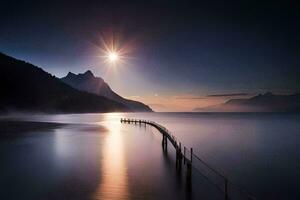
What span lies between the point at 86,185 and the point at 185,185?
8.23 metres

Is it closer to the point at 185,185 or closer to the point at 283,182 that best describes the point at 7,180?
the point at 185,185

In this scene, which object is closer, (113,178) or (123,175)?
(113,178)

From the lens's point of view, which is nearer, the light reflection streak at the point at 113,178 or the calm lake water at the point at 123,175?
the light reflection streak at the point at 113,178

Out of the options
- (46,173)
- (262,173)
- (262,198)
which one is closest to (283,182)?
(262,173)

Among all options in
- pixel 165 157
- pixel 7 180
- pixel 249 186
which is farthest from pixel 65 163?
pixel 249 186

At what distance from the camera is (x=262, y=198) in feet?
72.5

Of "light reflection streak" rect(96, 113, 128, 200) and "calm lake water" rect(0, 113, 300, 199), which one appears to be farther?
"calm lake water" rect(0, 113, 300, 199)

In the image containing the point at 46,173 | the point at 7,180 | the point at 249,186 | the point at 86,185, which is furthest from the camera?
the point at 46,173

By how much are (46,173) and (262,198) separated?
1949 cm

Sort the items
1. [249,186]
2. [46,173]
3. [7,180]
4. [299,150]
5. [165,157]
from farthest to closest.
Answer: [299,150] < [165,157] < [46,173] < [249,186] < [7,180]

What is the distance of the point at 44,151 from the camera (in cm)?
4066

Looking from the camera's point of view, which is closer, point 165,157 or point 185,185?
point 185,185

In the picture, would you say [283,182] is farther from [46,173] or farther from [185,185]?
[46,173]

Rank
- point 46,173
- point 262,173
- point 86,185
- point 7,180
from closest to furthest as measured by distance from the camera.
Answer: point 86,185 → point 7,180 → point 46,173 → point 262,173
